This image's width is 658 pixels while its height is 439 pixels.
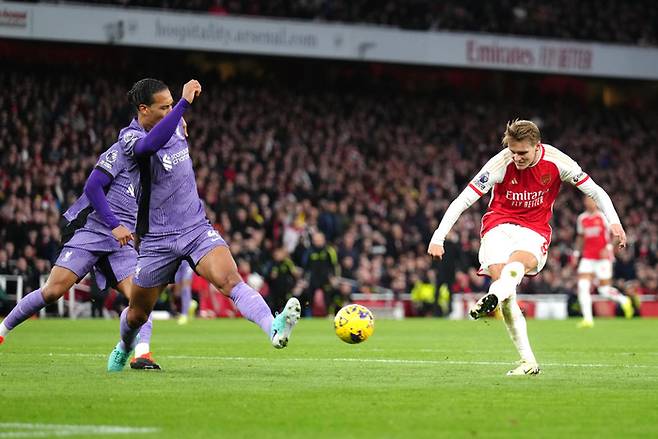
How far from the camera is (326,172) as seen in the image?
36.5 m

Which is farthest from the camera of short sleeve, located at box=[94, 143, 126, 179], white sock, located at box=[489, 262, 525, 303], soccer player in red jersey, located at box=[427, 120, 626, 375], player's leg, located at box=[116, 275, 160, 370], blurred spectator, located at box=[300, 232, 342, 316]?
blurred spectator, located at box=[300, 232, 342, 316]

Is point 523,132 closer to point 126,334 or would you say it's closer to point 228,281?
point 228,281

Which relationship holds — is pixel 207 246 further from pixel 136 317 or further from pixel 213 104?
pixel 213 104

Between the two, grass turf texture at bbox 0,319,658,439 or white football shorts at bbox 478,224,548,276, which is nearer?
grass turf texture at bbox 0,319,658,439

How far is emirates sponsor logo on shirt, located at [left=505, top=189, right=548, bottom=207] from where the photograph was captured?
11219 mm

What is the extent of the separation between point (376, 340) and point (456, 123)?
1011 inches

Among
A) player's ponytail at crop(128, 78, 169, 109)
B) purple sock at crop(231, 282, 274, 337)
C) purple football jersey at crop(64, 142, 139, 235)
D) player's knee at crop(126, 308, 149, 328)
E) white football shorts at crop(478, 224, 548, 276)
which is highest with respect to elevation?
player's ponytail at crop(128, 78, 169, 109)

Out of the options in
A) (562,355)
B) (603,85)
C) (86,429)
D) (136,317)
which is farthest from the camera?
(603,85)

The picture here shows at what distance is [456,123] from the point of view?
43.5m

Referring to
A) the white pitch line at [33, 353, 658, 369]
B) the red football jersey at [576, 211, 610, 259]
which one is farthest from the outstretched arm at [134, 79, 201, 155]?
the red football jersey at [576, 211, 610, 259]

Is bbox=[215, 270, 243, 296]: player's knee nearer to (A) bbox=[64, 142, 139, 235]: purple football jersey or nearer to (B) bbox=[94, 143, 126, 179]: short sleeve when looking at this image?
(B) bbox=[94, 143, 126, 179]: short sleeve

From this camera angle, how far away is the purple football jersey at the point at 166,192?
35.1ft

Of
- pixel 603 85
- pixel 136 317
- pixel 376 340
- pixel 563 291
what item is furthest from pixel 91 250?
pixel 603 85

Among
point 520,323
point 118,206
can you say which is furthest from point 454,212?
point 118,206
